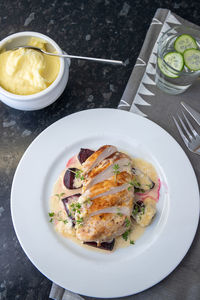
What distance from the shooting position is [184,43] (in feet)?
7.10

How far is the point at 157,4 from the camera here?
250 cm

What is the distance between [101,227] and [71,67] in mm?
1258

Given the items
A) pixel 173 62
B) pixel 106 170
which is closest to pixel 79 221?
pixel 106 170

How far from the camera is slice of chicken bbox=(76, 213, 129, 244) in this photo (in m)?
1.81

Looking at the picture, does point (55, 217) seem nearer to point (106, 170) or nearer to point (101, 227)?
point (101, 227)

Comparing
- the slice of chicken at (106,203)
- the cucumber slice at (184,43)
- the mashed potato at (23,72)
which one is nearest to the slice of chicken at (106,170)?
the slice of chicken at (106,203)

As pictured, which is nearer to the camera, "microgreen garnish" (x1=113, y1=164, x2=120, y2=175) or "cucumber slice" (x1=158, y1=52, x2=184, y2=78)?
"microgreen garnish" (x1=113, y1=164, x2=120, y2=175)

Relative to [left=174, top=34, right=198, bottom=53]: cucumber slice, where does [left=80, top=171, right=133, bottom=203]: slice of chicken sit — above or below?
below

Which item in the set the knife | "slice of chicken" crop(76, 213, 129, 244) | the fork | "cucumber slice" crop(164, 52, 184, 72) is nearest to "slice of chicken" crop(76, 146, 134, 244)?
"slice of chicken" crop(76, 213, 129, 244)

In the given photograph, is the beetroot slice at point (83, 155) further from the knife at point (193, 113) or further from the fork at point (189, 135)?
the knife at point (193, 113)

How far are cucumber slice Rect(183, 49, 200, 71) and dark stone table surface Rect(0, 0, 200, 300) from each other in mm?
437

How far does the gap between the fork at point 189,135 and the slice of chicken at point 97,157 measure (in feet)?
1.76

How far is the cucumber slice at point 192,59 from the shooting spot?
2.09m

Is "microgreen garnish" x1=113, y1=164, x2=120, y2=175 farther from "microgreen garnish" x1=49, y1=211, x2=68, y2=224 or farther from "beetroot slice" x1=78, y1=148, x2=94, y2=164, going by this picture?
"microgreen garnish" x1=49, y1=211, x2=68, y2=224
